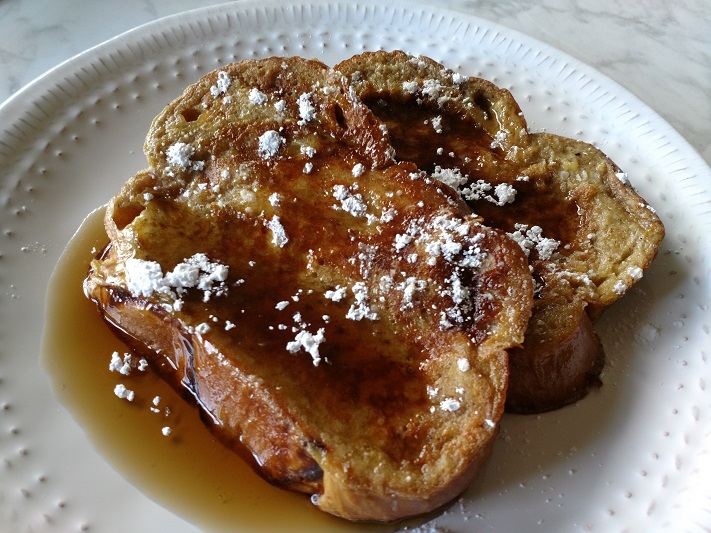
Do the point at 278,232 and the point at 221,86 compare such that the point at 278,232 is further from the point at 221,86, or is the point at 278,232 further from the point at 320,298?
the point at 221,86

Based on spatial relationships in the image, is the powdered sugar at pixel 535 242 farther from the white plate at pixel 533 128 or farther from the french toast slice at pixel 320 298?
the white plate at pixel 533 128

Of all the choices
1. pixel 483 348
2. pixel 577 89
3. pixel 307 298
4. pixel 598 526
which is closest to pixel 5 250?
pixel 307 298

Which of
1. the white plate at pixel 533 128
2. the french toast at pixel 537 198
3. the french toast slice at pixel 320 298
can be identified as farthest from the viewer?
the french toast at pixel 537 198

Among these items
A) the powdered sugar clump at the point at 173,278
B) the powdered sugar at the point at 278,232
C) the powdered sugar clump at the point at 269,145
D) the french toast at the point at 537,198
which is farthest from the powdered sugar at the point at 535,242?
the powdered sugar clump at the point at 173,278

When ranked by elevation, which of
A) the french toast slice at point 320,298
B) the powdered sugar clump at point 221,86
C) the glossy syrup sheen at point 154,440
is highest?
the powdered sugar clump at point 221,86

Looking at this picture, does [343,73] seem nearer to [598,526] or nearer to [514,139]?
[514,139]

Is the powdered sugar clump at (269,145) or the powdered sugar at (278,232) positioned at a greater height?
the powdered sugar clump at (269,145)

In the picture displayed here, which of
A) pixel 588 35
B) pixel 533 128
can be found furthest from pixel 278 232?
pixel 588 35
